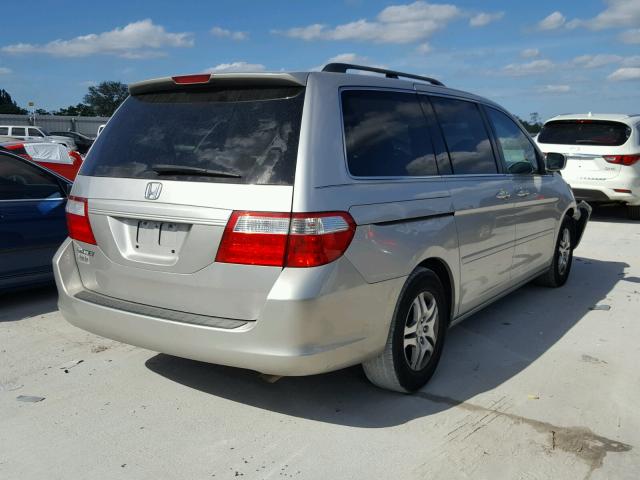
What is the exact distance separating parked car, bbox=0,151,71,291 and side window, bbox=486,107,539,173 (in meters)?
3.90

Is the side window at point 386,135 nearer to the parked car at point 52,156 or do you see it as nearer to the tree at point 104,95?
the parked car at point 52,156

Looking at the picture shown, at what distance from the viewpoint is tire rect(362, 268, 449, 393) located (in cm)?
347

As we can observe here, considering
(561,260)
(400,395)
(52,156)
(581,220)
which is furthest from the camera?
(52,156)

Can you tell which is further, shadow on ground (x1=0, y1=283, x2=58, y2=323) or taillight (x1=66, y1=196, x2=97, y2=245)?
shadow on ground (x1=0, y1=283, x2=58, y2=323)

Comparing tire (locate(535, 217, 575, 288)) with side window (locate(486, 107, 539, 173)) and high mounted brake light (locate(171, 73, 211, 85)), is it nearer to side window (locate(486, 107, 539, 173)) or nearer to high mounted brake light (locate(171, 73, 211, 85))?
side window (locate(486, 107, 539, 173))

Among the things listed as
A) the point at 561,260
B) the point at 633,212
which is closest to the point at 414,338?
the point at 561,260

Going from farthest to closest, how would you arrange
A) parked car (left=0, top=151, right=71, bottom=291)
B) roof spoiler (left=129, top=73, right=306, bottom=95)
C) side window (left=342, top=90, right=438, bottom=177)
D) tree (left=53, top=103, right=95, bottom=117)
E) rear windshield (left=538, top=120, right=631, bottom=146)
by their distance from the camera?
tree (left=53, top=103, right=95, bottom=117), rear windshield (left=538, top=120, right=631, bottom=146), parked car (left=0, top=151, right=71, bottom=291), side window (left=342, top=90, right=438, bottom=177), roof spoiler (left=129, top=73, right=306, bottom=95)

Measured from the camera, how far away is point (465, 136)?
445 centimetres

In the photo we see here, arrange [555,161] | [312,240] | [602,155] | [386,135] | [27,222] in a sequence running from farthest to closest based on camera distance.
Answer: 1. [602,155]
2. [555,161]
3. [27,222]
4. [386,135]
5. [312,240]

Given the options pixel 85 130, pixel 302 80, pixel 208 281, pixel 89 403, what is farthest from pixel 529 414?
pixel 85 130

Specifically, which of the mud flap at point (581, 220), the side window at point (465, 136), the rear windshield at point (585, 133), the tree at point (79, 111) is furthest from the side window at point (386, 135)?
the tree at point (79, 111)

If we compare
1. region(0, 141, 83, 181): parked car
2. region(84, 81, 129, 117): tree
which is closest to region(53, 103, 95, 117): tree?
region(84, 81, 129, 117): tree

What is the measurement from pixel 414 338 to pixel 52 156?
1029 centimetres

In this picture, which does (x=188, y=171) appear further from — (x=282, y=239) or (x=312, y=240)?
(x=312, y=240)
